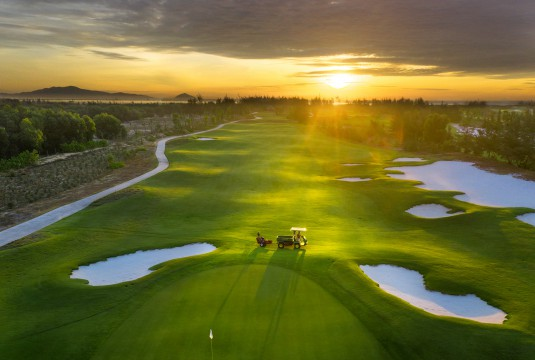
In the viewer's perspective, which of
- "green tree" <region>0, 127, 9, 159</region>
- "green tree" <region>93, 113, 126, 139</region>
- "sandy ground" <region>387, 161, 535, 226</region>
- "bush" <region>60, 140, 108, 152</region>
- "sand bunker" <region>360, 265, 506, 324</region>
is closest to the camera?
"sand bunker" <region>360, 265, 506, 324</region>

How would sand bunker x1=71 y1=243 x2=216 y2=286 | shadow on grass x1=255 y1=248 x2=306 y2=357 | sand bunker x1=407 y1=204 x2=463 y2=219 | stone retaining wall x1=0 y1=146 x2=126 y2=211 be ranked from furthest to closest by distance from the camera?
stone retaining wall x1=0 y1=146 x2=126 y2=211, sand bunker x1=407 y1=204 x2=463 y2=219, sand bunker x1=71 y1=243 x2=216 y2=286, shadow on grass x1=255 y1=248 x2=306 y2=357

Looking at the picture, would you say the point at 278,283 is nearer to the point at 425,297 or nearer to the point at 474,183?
the point at 425,297

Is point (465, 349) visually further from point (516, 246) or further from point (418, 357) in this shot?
point (516, 246)

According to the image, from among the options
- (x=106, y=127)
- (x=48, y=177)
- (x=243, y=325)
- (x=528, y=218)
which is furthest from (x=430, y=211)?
(x=106, y=127)

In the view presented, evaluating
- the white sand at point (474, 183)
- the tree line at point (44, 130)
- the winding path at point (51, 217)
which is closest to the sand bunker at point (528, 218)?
the white sand at point (474, 183)

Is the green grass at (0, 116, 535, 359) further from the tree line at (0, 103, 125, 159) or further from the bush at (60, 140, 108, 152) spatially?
the bush at (60, 140, 108, 152)

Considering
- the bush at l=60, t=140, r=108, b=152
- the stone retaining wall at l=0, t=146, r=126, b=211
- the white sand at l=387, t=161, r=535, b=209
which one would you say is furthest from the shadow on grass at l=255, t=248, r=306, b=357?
the bush at l=60, t=140, r=108, b=152

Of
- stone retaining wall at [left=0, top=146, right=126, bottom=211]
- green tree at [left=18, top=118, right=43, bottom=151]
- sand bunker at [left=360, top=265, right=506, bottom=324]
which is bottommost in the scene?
stone retaining wall at [left=0, top=146, right=126, bottom=211]
